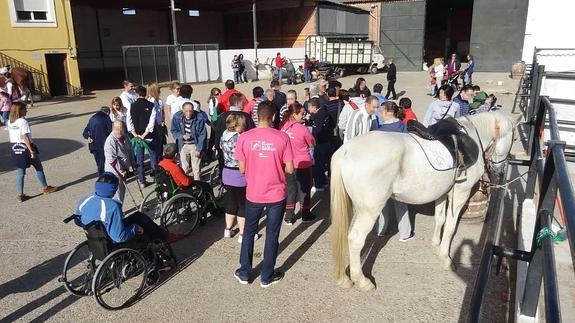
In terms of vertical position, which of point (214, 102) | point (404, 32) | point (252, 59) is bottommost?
point (214, 102)

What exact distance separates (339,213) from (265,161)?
0.96m

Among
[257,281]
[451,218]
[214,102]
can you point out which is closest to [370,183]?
[451,218]

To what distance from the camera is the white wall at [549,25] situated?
22.7m

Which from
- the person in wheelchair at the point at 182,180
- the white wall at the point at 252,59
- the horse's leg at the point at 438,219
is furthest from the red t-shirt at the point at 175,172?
the white wall at the point at 252,59

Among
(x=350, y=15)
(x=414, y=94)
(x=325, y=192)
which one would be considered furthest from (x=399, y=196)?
(x=350, y=15)

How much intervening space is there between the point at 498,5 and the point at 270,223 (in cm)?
2854

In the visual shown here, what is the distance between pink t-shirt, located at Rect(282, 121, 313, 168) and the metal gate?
1854 centimetres

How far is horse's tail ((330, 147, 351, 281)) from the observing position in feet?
14.4

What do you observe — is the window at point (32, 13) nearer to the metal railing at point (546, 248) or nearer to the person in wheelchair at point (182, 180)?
the person in wheelchair at point (182, 180)

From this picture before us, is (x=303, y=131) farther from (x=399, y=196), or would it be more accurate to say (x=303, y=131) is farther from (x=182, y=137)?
(x=182, y=137)

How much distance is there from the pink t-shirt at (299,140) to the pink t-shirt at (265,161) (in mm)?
1517

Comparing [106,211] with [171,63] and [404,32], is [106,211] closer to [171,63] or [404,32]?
[171,63]

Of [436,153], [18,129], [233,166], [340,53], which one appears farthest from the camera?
[340,53]

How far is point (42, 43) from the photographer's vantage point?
65.2 ft
